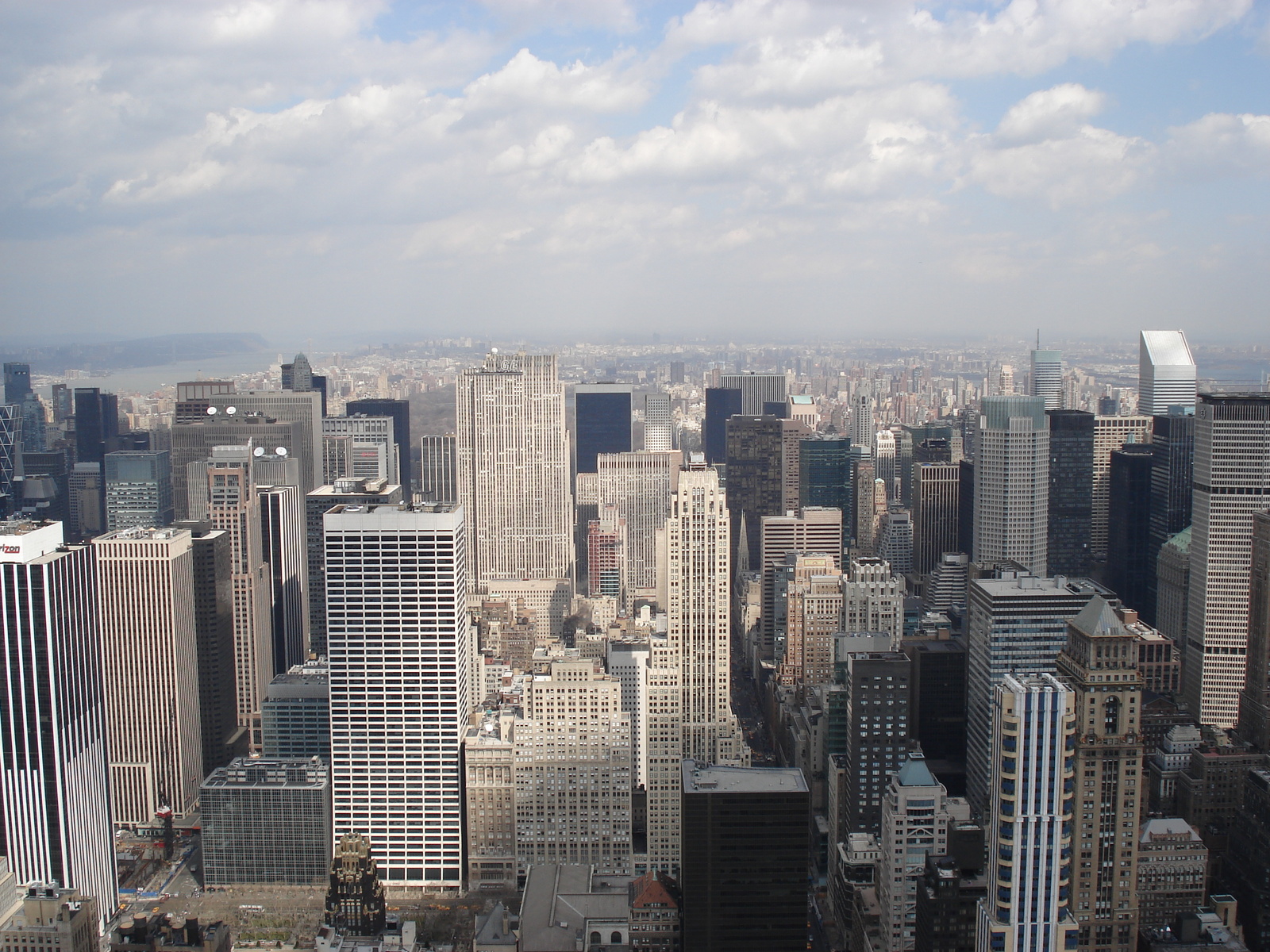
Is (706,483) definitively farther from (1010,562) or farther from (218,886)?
(218,886)

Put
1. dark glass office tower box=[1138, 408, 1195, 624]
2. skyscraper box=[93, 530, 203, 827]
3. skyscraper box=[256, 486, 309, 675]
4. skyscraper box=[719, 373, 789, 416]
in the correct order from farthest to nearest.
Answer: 1. skyscraper box=[719, 373, 789, 416]
2. skyscraper box=[256, 486, 309, 675]
3. dark glass office tower box=[1138, 408, 1195, 624]
4. skyscraper box=[93, 530, 203, 827]

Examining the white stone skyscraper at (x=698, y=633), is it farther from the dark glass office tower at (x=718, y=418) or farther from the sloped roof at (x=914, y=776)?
the dark glass office tower at (x=718, y=418)

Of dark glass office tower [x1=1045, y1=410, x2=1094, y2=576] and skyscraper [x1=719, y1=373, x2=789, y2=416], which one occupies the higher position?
skyscraper [x1=719, y1=373, x2=789, y2=416]

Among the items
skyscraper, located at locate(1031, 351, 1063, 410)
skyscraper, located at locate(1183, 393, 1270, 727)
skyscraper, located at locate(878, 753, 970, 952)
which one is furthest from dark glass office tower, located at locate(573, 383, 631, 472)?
skyscraper, located at locate(878, 753, 970, 952)

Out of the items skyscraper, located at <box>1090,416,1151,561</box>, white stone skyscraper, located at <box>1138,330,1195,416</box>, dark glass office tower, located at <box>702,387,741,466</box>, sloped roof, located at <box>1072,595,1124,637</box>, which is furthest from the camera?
dark glass office tower, located at <box>702,387,741,466</box>

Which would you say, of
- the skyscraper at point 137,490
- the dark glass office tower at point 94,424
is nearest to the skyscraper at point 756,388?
the skyscraper at point 137,490

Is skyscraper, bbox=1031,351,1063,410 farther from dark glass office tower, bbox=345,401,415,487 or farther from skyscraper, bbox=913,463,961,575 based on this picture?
dark glass office tower, bbox=345,401,415,487

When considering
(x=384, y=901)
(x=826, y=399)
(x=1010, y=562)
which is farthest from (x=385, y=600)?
(x=826, y=399)
